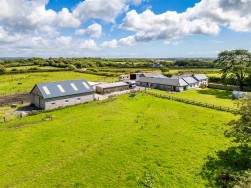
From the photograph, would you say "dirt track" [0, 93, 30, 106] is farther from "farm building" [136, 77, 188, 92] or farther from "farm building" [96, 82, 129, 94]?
"farm building" [136, 77, 188, 92]

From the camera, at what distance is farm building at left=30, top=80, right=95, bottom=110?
137 ft

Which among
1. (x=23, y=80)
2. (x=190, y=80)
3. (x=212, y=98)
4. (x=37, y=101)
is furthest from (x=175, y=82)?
(x=23, y=80)

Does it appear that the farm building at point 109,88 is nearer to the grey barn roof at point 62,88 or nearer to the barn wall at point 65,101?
the grey barn roof at point 62,88

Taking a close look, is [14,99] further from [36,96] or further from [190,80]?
[190,80]

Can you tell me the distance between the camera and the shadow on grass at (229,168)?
17547 mm

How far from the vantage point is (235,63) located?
5853 centimetres

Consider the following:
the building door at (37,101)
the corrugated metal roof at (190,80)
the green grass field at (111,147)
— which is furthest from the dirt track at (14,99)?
the corrugated metal roof at (190,80)

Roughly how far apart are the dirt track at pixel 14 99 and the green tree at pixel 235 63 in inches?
2118

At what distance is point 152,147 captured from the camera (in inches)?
958

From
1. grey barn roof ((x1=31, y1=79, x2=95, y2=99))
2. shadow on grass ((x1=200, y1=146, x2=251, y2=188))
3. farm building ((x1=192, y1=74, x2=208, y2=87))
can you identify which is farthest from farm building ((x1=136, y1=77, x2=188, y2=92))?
shadow on grass ((x1=200, y1=146, x2=251, y2=188))

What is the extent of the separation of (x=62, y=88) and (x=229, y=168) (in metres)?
35.9

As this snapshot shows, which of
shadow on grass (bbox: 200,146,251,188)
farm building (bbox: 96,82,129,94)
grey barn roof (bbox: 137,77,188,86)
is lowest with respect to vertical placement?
shadow on grass (bbox: 200,146,251,188)

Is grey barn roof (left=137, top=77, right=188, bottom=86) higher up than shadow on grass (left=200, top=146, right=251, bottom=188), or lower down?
higher up

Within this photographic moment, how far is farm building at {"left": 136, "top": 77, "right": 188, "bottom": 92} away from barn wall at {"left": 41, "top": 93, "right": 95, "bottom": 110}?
1016 inches
